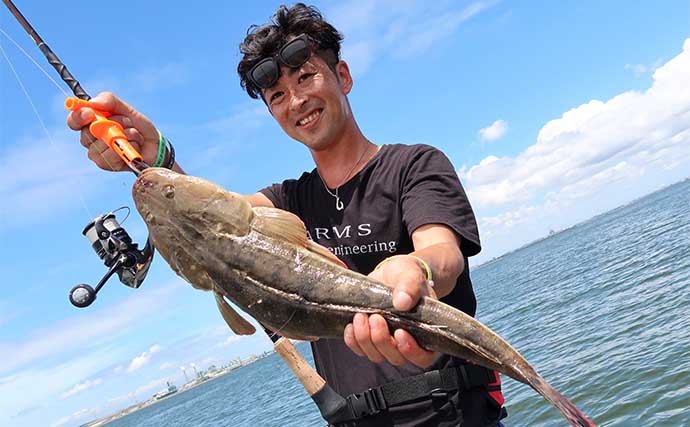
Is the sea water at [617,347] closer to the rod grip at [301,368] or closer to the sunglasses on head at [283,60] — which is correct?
the rod grip at [301,368]

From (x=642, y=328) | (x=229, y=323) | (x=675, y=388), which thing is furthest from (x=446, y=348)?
(x=642, y=328)

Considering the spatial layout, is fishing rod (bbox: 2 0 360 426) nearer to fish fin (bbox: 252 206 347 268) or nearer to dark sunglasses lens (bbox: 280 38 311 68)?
fish fin (bbox: 252 206 347 268)

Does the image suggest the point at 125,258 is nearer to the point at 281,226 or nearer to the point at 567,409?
the point at 281,226

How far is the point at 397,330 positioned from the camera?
2951mm

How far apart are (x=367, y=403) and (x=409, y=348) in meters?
1.15

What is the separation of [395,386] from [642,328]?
16755mm

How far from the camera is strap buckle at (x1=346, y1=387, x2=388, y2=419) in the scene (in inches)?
151

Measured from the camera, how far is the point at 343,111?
14.9ft

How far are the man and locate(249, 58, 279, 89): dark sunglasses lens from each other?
1 centimetres

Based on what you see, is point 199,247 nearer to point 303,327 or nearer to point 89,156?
point 303,327

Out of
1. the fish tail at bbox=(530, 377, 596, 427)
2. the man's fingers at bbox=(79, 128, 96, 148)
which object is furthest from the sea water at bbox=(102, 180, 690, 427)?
the man's fingers at bbox=(79, 128, 96, 148)

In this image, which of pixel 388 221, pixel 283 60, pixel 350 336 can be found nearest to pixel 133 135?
pixel 283 60

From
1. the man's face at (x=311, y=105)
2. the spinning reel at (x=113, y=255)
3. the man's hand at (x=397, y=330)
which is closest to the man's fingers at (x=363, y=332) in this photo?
the man's hand at (x=397, y=330)

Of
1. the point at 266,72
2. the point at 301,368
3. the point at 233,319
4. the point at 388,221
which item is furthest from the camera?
the point at 301,368
